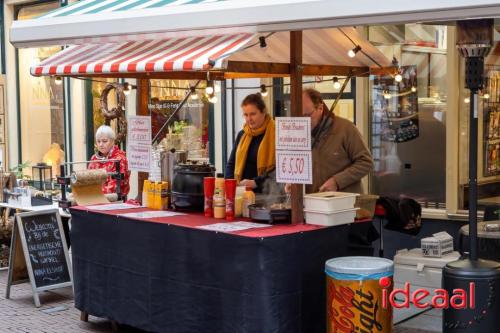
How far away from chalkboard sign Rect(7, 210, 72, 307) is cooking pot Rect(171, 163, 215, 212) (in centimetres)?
183

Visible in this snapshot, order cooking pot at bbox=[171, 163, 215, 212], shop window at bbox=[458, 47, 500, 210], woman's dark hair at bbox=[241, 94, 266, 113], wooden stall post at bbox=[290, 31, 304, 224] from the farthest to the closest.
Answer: shop window at bbox=[458, 47, 500, 210]
woman's dark hair at bbox=[241, 94, 266, 113]
cooking pot at bbox=[171, 163, 215, 212]
wooden stall post at bbox=[290, 31, 304, 224]

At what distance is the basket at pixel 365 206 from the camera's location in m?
6.36

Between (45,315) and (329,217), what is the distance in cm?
321

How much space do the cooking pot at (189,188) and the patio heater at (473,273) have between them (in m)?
2.31

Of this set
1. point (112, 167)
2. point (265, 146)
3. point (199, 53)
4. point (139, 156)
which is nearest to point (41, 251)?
point (112, 167)

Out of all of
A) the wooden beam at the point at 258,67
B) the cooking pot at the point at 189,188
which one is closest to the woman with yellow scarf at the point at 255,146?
the cooking pot at the point at 189,188

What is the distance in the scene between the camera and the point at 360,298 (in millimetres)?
5355

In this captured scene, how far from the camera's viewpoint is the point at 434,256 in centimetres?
725

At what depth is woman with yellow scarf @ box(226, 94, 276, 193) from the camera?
24.1ft

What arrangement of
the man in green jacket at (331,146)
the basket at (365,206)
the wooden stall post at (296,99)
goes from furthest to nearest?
the man in green jacket at (331,146)
the basket at (365,206)
the wooden stall post at (296,99)

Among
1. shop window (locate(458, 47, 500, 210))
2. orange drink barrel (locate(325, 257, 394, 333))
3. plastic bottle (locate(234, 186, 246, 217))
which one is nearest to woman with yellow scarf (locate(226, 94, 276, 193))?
plastic bottle (locate(234, 186, 246, 217))

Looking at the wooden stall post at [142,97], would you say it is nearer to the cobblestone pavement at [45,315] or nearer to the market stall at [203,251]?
the market stall at [203,251]

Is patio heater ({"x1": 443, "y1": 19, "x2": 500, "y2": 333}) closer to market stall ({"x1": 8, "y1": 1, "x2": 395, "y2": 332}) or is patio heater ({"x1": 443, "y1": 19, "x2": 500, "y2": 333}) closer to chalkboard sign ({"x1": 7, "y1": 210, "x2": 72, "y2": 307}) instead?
market stall ({"x1": 8, "y1": 1, "x2": 395, "y2": 332})

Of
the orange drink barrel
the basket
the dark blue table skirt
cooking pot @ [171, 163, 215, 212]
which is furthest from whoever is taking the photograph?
cooking pot @ [171, 163, 215, 212]
